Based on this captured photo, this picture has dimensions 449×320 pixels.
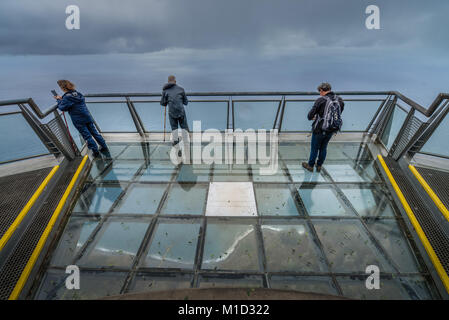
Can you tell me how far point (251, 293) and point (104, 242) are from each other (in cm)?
255

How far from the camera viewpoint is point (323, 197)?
4.22m

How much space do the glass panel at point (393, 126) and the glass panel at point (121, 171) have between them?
655cm

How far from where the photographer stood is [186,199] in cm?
426

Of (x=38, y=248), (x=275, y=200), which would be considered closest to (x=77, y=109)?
(x=38, y=248)

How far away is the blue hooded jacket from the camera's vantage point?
480 cm

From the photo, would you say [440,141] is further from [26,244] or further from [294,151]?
[26,244]

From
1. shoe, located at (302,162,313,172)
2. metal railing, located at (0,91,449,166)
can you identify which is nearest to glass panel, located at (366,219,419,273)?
shoe, located at (302,162,313,172)

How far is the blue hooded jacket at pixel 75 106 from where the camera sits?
4801 millimetres

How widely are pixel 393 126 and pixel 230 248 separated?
5377mm

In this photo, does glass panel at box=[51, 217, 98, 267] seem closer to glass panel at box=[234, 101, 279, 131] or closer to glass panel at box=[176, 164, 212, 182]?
glass panel at box=[176, 164, 212, 182]

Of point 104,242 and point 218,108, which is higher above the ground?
point 218,108

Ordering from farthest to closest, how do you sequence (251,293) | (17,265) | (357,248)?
1. (357,248)
2. (17,265)
3. (251,293)
